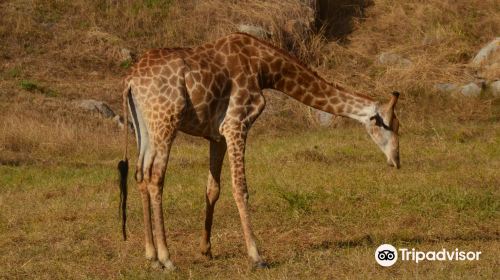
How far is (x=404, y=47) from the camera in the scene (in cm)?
2345

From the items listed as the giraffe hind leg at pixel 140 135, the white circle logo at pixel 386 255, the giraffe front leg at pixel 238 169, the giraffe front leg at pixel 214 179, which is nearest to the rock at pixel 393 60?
the giraffe front leg at pixel 214 179

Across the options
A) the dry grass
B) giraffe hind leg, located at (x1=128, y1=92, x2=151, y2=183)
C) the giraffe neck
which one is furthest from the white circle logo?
giraffe hind leg, located at (x1=128, y1=92, x2=151, y2=183)

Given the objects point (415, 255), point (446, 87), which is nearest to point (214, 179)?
point (415, 255)

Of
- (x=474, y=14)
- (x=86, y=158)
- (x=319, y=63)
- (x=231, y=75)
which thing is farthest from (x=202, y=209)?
(x=474, y=14)

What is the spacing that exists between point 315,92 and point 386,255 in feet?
6.01

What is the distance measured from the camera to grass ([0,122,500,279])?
347 inches

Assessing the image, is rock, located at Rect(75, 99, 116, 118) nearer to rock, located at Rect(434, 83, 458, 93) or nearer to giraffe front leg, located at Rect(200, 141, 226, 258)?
rock, located at Rect(434, 83, 458, 93)

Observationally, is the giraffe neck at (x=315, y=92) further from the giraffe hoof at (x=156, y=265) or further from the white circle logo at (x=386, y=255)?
the giraffe hoof at (x=156, y=265)

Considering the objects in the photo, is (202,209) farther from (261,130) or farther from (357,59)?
(357,59)

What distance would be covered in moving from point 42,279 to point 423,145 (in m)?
8.89

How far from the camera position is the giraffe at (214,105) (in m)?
8.79

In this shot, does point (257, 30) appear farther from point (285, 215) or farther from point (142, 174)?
point (142, 174)

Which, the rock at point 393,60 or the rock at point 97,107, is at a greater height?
the rock at point 393,60

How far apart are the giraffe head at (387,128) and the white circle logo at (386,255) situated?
1.09 m
